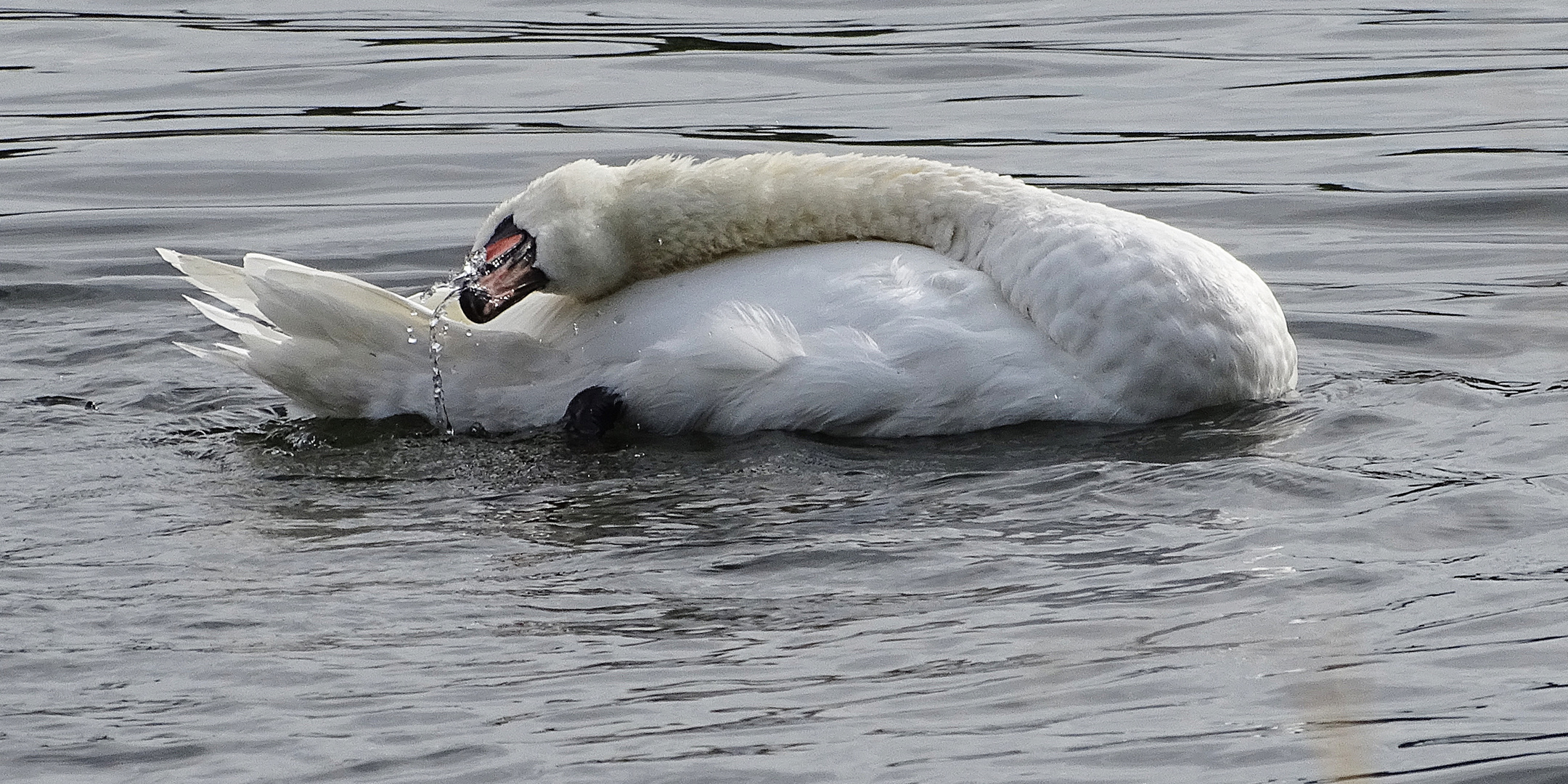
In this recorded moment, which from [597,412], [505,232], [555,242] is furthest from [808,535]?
[505,232]

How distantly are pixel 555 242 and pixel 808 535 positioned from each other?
4.79ft

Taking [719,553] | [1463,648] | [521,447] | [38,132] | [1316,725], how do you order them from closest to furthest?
[1316,725], [1463,648], [719,553], [521,447], [38,132]

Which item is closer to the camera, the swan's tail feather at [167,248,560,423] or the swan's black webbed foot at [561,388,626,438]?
the swan's black webbed foot at [561,388,626,438]

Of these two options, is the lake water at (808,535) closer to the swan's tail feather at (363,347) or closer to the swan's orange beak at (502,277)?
the swan's tail feather at (363,347)

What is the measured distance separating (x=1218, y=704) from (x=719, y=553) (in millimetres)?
1499

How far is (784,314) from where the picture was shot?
660 centimetres

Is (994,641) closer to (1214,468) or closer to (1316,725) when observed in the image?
(1316,725)

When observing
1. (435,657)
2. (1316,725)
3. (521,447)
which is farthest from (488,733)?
(521,447)

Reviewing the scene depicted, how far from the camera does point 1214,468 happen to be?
630cm

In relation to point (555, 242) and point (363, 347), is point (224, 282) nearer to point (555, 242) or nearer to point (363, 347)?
point (363, 347)

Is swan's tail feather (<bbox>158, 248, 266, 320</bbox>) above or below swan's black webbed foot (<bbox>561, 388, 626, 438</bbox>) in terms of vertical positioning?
above

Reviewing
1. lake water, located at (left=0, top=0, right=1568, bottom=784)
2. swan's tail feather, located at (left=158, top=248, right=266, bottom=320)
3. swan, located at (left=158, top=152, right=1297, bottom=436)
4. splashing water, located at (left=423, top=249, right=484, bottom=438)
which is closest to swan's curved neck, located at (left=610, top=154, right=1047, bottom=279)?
swan, located at (left=158, top=152, right=1297, bottom=436)

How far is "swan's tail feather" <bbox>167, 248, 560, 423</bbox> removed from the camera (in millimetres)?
6883

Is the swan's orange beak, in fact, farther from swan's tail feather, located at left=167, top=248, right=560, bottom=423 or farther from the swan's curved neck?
the swan's curved neck
